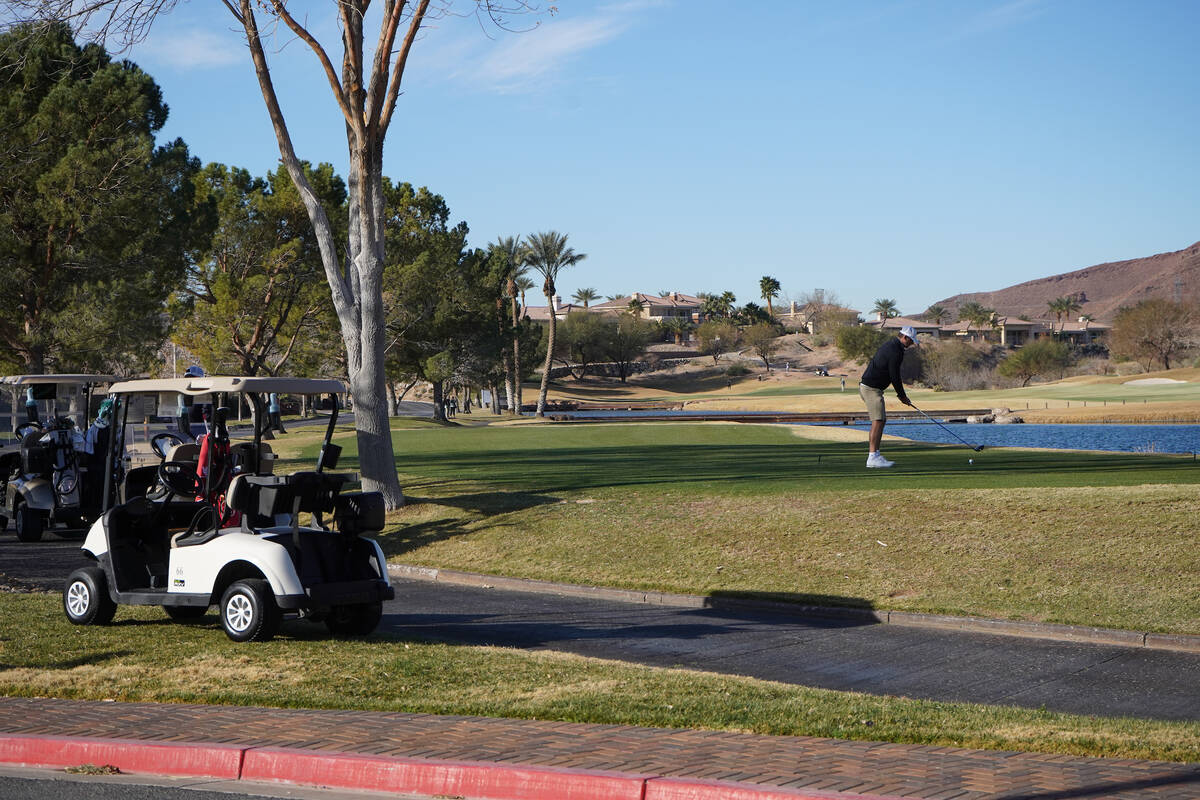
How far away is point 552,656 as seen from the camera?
361 inches

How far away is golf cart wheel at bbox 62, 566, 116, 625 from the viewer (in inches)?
396

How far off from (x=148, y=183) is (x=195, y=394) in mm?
20814

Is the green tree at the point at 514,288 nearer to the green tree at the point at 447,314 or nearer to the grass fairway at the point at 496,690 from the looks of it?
the green tree at the point at 447,314

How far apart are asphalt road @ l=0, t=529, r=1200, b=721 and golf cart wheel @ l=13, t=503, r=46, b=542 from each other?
4073 mm

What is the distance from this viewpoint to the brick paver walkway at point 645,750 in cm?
539

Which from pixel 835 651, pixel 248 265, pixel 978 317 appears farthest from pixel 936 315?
pixel 835 651

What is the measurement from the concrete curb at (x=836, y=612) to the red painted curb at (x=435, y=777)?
273 inches

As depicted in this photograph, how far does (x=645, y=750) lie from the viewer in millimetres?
6066

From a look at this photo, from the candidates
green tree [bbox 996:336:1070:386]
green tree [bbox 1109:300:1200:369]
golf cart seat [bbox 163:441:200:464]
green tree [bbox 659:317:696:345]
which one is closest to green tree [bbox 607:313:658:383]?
green tree [bbox 659:317:696:345]

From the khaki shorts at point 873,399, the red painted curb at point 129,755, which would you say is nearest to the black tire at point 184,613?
the red painted curb at point 129,755

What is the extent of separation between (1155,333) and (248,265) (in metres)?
89.9

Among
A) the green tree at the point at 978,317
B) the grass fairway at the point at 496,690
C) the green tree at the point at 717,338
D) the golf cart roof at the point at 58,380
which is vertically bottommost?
the grass fairway at the point at 496,690

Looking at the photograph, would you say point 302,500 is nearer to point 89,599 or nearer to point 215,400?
point 215,400

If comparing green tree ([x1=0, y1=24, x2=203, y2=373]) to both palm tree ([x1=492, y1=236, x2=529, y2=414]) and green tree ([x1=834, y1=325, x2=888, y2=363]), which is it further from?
green tree ([x1=834, y1=325, x2=888, y2=363])
